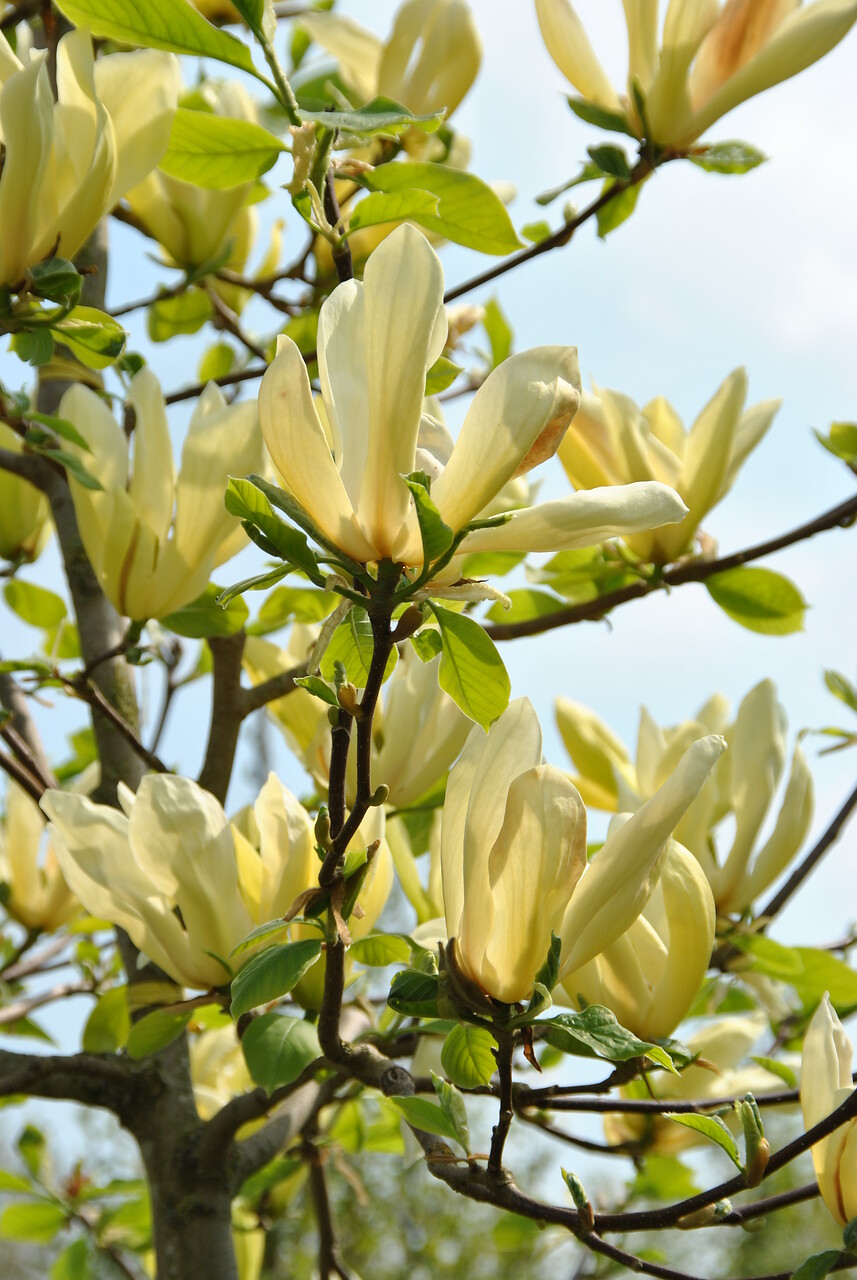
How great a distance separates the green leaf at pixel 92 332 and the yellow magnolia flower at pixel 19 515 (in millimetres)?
490

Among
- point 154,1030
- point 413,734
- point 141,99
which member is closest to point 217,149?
point 141,99

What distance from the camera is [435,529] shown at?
1.42 ft

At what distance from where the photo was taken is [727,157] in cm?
89

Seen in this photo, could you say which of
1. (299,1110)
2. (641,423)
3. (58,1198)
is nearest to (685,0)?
(641,423)

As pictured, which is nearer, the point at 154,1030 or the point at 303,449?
the point at 303,449

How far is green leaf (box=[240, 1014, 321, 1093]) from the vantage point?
2.05 feet

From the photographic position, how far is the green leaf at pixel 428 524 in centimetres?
42

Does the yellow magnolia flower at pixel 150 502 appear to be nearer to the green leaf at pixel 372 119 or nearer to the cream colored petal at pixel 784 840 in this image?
the green leaf at pixel 372 119

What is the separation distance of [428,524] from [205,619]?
1.73 feet

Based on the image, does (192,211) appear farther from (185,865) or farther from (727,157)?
(185,865)

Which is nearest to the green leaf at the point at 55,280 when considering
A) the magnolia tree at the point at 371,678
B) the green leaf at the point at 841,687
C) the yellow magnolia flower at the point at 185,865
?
the magnolia tree at the point at 371,678

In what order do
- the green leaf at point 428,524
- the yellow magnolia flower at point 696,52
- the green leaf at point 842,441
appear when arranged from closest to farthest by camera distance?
the green leaf at point 428,524
the yellow magnolia flower at point 696,52
the green leaf at point 842,441

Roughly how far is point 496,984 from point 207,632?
45 centimetres

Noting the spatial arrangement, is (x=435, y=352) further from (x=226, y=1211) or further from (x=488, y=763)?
(x=226, y=1211)
